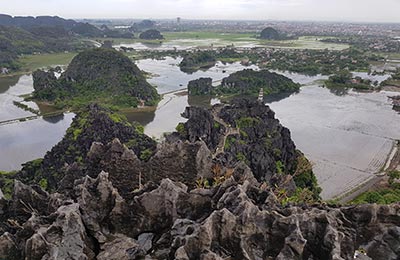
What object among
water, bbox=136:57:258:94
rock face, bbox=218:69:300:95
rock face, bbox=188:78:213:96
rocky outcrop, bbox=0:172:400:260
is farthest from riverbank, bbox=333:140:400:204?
water, bbox=136:57:258:94

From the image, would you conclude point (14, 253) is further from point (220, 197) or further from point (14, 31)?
point (14, 31)

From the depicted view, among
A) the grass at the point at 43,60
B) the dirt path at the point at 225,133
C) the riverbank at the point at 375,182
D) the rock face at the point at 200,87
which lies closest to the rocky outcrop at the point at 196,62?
the rock face at the point at 200,87

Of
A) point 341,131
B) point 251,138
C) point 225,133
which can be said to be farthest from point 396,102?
point 225,133

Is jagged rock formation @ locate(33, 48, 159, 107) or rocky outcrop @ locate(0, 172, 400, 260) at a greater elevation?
rocky outcrop @ locate(0, 172, 400, 260)

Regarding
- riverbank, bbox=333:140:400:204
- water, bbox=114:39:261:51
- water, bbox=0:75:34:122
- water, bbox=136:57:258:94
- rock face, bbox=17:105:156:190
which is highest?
rock face, bbox=17:105:156:190

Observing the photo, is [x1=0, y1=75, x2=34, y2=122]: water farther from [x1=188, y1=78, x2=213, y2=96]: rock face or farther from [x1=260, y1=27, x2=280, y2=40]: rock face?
[x1=260, y1=27, x2=280, y2=40]: rock face

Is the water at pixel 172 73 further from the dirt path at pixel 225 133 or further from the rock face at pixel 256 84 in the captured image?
the dirt path at pixel 225 133

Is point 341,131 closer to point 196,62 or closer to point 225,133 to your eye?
point 225,133
